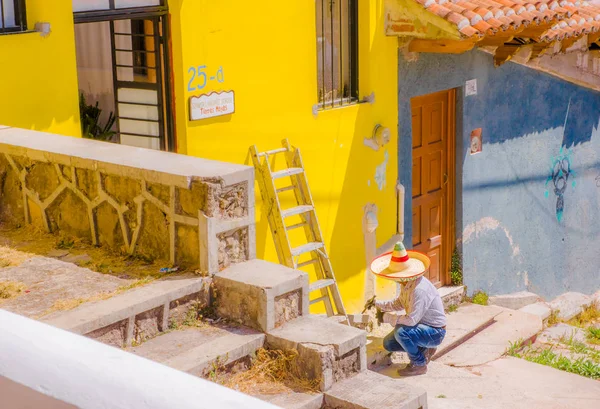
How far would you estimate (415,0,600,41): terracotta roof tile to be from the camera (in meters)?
9.65

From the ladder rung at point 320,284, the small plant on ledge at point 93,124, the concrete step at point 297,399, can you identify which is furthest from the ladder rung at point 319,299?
the concrete step at point 297,399

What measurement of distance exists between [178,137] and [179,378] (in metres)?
6.15

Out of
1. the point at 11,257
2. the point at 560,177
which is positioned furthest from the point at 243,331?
the point at 560,177

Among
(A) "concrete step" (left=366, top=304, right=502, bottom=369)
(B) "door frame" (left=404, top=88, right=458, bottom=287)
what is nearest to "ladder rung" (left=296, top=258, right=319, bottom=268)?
(A) "concrete step" (left=366, top=304, right=502, bottom=369)

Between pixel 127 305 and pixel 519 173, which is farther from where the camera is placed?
pixel 519 173

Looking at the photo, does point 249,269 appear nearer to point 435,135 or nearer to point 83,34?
point 83,34

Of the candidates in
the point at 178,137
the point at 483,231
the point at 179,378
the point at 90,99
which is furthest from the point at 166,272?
the point at 483,231

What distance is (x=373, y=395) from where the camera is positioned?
17.0ft

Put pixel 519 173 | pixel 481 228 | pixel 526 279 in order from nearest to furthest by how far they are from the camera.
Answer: pixel 481 228 → pixel 519 173 → pixel 526 279

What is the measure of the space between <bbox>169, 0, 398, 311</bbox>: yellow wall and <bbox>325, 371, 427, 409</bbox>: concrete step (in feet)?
11.4

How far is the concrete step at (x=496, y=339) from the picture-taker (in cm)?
916

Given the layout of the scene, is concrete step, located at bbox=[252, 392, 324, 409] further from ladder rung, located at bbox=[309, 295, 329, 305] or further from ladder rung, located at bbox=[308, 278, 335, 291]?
ladder rung, located at bbox=[309, 295, 329, 305]

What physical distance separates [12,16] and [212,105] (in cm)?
193

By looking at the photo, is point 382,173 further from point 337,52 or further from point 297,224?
point 297,224
